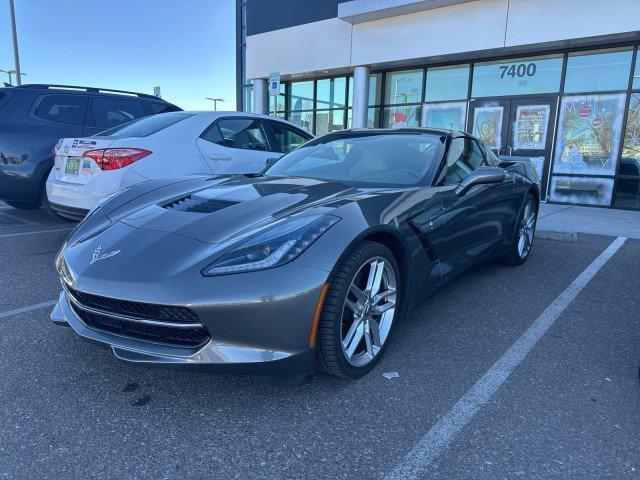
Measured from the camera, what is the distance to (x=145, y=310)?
2.00 m

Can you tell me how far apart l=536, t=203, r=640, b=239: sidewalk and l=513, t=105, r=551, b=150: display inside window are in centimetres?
156

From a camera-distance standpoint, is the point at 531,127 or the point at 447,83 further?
the point at 447,83

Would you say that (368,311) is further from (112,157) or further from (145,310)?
(112,157)

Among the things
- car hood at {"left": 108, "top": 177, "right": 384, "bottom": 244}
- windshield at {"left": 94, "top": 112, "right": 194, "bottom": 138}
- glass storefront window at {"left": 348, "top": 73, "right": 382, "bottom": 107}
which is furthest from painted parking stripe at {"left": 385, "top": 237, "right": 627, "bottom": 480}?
glass storefront window at {"left": 348, "top": 73, "right": 382, "bottom": 107}

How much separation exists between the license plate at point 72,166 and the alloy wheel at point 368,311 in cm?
342

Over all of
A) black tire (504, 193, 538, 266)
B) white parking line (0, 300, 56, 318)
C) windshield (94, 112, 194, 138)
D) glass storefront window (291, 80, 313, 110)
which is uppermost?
glass storefront window (291, 80, 313, 110)

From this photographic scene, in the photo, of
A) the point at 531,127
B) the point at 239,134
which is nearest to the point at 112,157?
the point at 239,134

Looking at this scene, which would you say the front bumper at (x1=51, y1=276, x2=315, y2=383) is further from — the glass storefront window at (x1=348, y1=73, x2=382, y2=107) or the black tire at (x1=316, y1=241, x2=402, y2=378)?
the glass storefront window at (x1=348, y1=73, x2=382, y2=107)

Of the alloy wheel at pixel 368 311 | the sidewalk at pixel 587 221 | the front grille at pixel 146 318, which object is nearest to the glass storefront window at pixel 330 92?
the sidewalk at pixel 587 221

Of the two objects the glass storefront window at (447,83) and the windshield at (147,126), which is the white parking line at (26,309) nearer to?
the windshield at (147,126)

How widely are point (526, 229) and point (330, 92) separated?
1006 cm

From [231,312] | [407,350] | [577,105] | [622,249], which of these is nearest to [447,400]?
[407,350]

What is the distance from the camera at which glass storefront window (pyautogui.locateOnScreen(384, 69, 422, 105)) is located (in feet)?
39.2

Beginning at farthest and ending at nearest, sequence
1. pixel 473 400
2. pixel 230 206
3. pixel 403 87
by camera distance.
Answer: pixel 403 87 < pixel 230 206 < pixel 473 400
